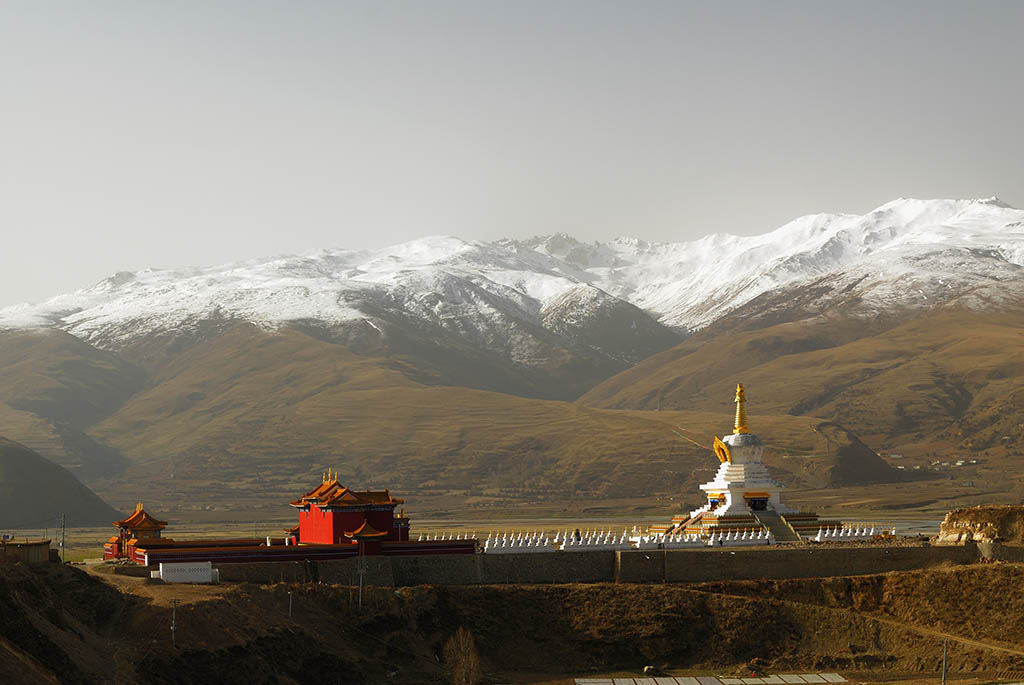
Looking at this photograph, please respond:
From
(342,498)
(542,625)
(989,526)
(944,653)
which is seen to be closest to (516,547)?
(542,625)

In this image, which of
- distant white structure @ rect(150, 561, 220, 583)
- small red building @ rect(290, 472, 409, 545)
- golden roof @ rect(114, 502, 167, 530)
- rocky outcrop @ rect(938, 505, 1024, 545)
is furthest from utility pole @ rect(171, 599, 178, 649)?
rocky outcrop @ rect(938, 505, 1024, 545)

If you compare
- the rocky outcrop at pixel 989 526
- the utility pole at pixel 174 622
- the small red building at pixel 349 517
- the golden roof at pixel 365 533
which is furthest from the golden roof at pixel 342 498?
the rocky outcrop at pixel 989 526

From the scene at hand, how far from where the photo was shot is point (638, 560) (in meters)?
84.2

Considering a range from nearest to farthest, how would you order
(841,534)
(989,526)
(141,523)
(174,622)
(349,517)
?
1. (174,622)
2. (349,517)
3. (141,523)
4. (989,526)
5. (841,534)

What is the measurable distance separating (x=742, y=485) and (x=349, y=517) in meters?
29.3

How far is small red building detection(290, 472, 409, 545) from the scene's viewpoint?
82.4 meters

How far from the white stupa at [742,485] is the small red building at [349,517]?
24003mm

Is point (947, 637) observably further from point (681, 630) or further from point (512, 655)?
point (512, 655)

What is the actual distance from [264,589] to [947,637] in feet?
118

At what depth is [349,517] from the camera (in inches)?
3255

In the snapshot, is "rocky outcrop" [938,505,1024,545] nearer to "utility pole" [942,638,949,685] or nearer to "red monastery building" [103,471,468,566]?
"utility pole" [942,638,949,685]

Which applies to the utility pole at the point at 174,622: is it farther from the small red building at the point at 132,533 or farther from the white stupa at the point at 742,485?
the white stupa at the point at 742,485

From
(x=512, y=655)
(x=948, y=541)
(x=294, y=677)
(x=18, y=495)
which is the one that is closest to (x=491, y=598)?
(x=512, y=655)

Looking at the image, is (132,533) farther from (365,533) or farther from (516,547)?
(516,547)
